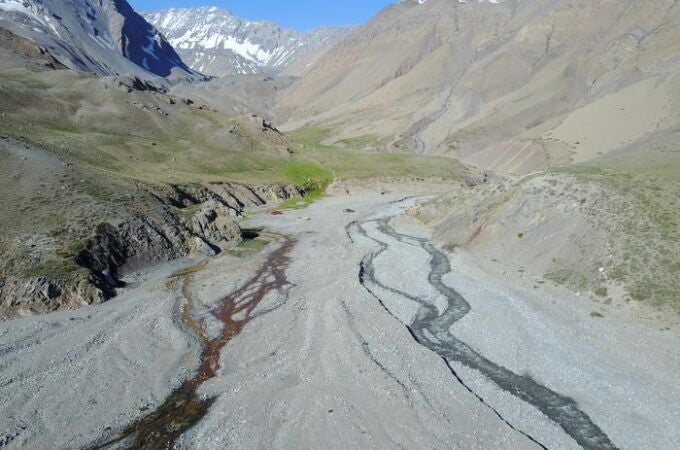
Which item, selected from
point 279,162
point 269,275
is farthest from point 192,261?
point 279,162

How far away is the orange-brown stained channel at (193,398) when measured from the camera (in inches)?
1104

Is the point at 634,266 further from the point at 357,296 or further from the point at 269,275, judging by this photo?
the point at 269,275

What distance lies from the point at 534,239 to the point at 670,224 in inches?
544

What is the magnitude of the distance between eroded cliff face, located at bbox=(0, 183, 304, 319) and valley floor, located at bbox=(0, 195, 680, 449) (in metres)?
A: 2.52

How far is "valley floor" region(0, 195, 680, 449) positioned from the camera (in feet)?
92.6

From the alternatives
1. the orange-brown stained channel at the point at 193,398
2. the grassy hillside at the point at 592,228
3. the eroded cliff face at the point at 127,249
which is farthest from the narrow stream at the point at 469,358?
the eroded cliff face at the point at 127,249

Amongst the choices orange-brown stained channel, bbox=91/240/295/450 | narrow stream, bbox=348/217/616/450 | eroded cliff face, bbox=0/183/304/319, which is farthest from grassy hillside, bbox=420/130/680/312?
Result: eroded cliff face, bbox=0/183/304/319

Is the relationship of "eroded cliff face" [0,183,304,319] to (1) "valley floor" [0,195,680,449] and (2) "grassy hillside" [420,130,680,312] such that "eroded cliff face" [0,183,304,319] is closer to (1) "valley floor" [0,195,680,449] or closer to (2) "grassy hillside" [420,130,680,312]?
(1) "valley floor" [0,195,680,449]

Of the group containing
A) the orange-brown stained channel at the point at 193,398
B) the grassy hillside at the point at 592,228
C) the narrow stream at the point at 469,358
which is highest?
the grassy hillside at the point at 592,228

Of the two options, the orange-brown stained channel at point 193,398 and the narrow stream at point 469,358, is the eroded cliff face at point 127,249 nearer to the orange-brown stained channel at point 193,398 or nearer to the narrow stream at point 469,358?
the orange-brown stained channel at point 193,398

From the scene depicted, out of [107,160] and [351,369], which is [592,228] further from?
[107,160]

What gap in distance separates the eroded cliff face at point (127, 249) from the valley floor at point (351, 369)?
2.52 meters

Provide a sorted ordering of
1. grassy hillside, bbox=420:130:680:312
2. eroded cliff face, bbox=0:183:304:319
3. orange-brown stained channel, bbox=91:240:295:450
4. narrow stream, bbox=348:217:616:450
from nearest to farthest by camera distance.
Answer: orange-brown stained channel, bbox=91:240:295:450 < narrow stream, bbox=348:217:616:450 < grassy hillside, bbox=420:130:680:312 < eroded cliff face, bbox=0:183:304:319

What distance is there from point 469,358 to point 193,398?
19729 mm
